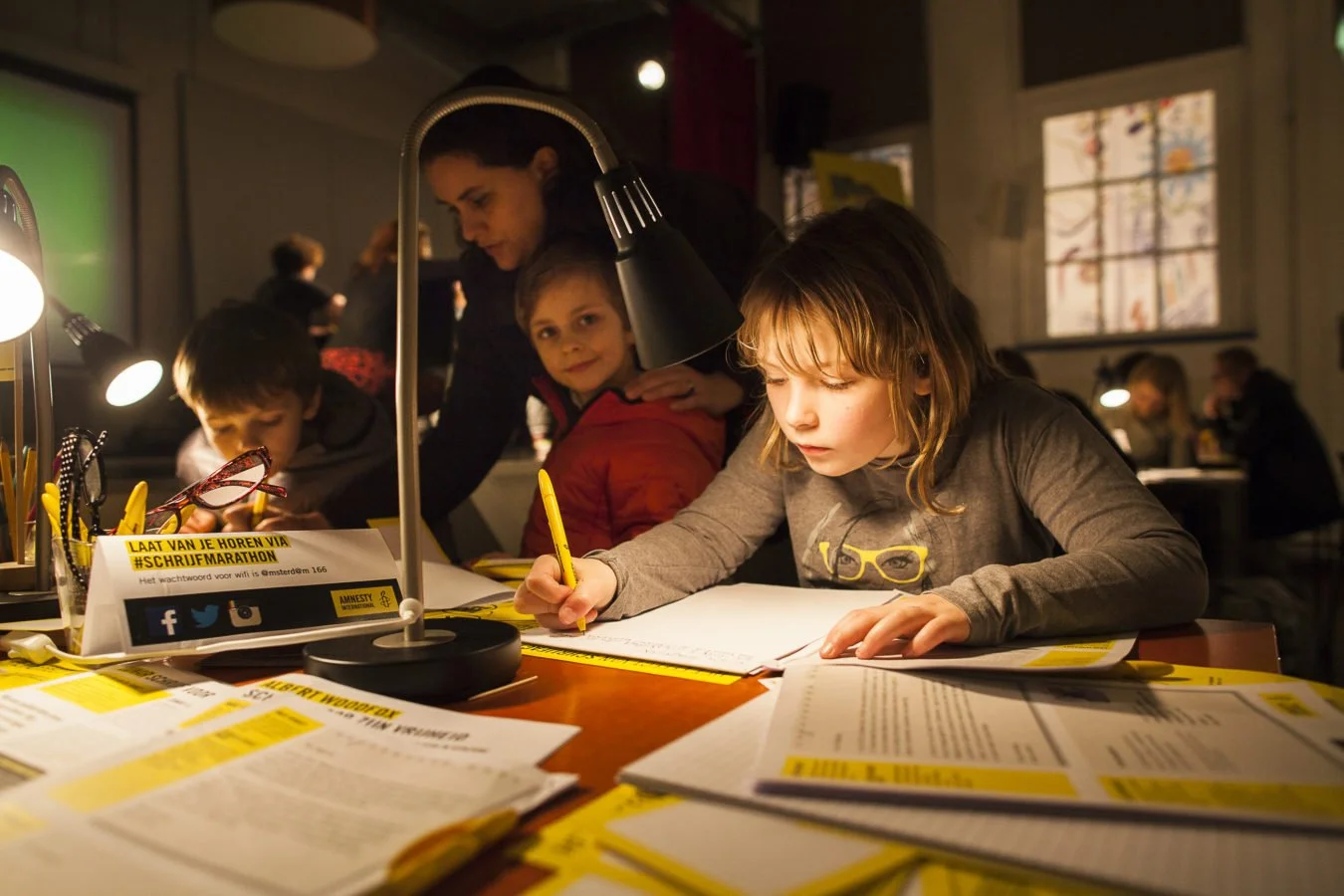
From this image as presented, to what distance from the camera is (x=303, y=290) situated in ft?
5.11

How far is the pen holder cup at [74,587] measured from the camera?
2.51 feet

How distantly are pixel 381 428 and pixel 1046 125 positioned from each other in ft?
Result: 12.2

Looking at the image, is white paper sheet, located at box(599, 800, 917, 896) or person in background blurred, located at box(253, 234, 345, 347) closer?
white paper sheet, located at box(599, 800, 917, 896)

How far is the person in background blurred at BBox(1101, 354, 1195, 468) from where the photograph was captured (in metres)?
3.41

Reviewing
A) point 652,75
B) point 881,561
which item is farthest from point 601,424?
point 652,75

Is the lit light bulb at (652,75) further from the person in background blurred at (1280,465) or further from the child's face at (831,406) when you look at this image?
the person in background blurred at (1280,465)

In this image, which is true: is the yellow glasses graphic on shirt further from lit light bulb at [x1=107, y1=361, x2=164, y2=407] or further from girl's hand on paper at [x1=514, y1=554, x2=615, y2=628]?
lit light bulb at [x1=107, y1=361, x2=164, y2=407]

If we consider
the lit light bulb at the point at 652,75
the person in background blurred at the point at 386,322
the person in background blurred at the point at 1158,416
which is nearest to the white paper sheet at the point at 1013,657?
the person in background blurred at the point at 386,322

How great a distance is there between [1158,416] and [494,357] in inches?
118

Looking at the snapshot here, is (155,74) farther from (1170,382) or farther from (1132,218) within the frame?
(1132,218)

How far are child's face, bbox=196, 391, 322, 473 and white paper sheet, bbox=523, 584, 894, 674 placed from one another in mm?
760

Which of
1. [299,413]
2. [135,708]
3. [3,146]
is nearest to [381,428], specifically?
[299,413]

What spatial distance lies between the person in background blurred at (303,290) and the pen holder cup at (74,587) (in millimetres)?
779

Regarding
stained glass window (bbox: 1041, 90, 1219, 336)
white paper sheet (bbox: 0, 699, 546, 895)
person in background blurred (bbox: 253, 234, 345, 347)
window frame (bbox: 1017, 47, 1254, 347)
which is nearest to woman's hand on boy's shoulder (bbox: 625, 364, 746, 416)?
person in background blurred (bbox: 253, 234, 345, 347)
